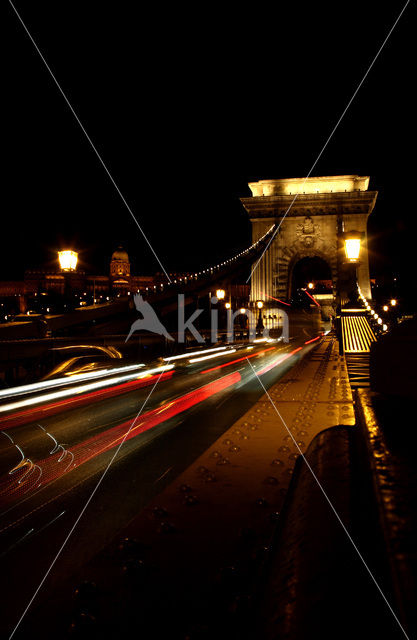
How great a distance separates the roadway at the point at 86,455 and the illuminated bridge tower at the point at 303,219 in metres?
32.6

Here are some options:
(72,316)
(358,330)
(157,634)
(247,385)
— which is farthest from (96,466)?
(72,316)

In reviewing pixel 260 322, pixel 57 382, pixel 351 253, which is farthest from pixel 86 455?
pixel 260 322

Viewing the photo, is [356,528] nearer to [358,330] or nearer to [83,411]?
[83,411]

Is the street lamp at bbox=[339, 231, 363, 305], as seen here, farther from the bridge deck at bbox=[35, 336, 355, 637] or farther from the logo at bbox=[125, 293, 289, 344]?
the logo at bbox=[125, 293, 289, 344]

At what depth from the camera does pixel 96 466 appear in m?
4.34

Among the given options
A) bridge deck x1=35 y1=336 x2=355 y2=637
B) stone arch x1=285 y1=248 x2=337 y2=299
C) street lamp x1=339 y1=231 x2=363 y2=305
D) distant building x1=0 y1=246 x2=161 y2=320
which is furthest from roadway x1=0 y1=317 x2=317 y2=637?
distant building x1=0 y1=246 x2=161 y2=320

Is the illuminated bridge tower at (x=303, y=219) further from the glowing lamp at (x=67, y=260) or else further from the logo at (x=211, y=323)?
the glowing lamp at (x=67, y=260)

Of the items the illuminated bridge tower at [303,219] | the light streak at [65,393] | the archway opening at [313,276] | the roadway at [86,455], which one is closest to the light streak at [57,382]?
the roadway at [86,455]

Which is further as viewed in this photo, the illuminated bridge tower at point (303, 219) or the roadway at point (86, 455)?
the illuminated bridge tower at point (303, 219)

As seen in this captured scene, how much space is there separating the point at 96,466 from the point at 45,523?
136cm

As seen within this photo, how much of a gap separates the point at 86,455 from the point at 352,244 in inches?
290

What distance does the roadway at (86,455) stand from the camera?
102 inches

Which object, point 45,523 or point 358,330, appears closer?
point 45,523

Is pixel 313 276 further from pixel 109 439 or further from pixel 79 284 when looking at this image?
pixel 109 439
